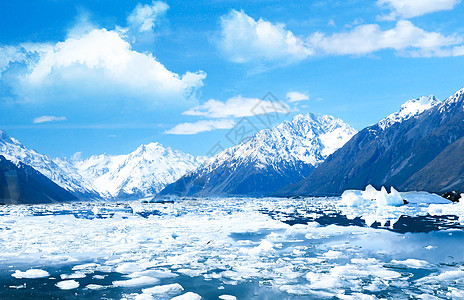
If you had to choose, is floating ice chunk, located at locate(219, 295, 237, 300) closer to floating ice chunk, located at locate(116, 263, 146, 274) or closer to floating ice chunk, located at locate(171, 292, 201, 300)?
floating ice chunk, located at locate(171, 292, 201, 300)

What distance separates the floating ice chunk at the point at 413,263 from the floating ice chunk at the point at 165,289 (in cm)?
Answer: 1166

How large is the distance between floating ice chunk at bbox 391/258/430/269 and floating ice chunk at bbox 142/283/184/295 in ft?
38.2

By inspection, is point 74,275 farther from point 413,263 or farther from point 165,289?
point 413,263

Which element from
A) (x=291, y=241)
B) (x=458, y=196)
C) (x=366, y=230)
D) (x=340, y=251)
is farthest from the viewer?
(x=458, y=196)

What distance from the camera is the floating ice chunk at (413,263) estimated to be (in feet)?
64.4

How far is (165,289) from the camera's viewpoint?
15953 mm

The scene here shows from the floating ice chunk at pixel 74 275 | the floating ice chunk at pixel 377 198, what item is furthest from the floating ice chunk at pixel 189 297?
the floating ice chunk at pixel 377 198

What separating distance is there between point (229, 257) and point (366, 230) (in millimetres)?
18170

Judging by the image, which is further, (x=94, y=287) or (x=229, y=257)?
(x=229, y=257)

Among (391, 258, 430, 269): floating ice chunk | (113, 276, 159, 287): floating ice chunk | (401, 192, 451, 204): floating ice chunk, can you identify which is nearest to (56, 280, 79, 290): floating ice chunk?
(113, 276, 159, 287): floating ice chunk

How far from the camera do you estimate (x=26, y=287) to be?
16.3m

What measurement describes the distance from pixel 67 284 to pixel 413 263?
55.0ft

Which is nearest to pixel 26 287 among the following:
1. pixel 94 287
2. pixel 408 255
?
pixel 94 287

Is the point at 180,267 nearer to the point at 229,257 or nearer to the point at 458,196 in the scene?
the point at 229,257
